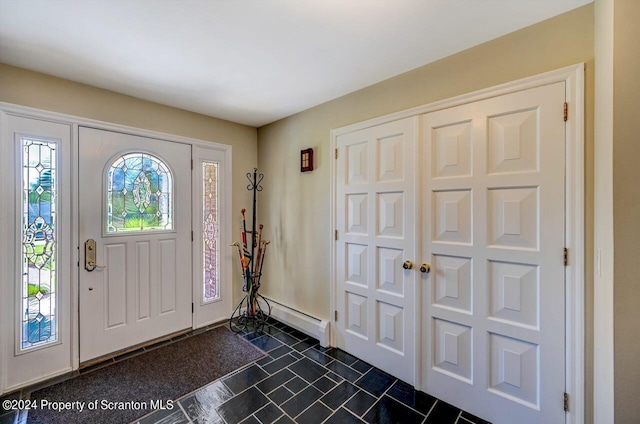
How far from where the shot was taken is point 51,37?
1.70 metres

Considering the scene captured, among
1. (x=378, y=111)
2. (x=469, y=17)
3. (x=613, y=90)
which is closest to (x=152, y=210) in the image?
(x=378, y=111)

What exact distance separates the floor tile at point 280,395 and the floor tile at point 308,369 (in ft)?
0.68

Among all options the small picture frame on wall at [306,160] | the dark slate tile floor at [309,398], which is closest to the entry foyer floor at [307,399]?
the dark slate tile floor at [309,398]

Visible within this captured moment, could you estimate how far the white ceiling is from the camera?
1454 millimetres

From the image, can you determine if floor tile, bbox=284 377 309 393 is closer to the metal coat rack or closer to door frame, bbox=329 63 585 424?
the metal coat rack

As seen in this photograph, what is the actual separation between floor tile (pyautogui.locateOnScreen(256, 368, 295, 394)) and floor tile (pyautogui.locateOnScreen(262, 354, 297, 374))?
0.06m

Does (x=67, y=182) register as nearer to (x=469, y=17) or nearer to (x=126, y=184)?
(x=126, y=184)

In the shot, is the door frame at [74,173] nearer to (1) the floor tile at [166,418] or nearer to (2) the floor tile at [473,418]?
(1) the floor tile at [166,418]

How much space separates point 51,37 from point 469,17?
2553 mm

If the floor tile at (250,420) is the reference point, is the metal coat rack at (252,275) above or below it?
above

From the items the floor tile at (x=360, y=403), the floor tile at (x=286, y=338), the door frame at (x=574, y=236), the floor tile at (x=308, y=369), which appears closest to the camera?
the door frame at (x=574, y=236)

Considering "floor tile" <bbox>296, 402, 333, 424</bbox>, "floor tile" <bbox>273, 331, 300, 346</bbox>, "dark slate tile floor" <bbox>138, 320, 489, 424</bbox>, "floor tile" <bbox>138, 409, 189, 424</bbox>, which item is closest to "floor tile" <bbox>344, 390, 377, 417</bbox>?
"dark slate tile floor" <bbox>138, 320, 489, 424</bbox>

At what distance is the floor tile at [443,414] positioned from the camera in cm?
175

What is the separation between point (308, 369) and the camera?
2.30 meters
